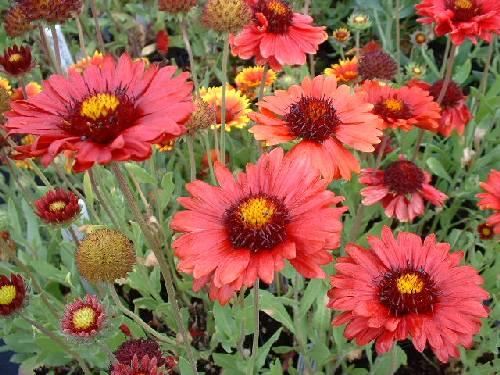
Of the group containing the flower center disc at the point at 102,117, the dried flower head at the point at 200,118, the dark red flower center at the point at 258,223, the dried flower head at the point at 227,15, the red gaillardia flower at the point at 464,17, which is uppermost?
the flower center disc at the point at 102,117

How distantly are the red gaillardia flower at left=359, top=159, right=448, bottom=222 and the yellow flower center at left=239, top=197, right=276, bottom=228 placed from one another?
553 mm

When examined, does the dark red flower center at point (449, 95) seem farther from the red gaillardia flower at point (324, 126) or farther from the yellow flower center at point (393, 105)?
the red gaillardia flower at point (324, 126)

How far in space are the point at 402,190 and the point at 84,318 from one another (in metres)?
0.78

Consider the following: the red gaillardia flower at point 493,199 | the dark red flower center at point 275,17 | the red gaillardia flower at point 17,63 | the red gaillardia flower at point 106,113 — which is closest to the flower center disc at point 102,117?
the red gaillardia flower at point 106,113

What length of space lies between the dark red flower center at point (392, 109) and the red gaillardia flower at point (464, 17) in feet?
0.62

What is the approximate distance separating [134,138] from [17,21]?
1.00 metres

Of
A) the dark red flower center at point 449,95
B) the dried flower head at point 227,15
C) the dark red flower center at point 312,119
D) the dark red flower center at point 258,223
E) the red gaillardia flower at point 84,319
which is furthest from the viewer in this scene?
the dark red flower center at point 449,95

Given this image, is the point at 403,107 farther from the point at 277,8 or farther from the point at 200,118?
the point at 200,118

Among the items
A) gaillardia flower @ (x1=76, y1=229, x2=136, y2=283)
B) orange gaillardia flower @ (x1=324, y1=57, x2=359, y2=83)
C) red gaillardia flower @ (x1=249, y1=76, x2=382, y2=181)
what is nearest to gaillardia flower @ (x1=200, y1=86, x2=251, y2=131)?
orange gaillardia flower @ (x1=324, y1=57, x2=359, y2=83)

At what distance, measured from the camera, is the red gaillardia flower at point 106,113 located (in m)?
0.70

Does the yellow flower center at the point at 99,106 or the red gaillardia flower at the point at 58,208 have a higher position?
the yellow flower center at the point at 99,106

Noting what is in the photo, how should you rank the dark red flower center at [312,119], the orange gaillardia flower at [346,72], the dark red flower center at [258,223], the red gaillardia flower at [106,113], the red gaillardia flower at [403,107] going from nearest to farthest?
the red gaillardia flower at [106,113] < the dark red flower center at [258,223] < the dark red flower center at [312,119] < the red gaillardia flower at [403,107] < the orange gaillardia flower at [346,72]

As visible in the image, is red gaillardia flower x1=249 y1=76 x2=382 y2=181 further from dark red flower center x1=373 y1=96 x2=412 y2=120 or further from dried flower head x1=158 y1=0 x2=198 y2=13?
dried flower head x1=158 y1=0 x2=198 y2=13

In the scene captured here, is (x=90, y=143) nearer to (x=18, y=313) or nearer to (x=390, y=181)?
(x=18, y=313)
